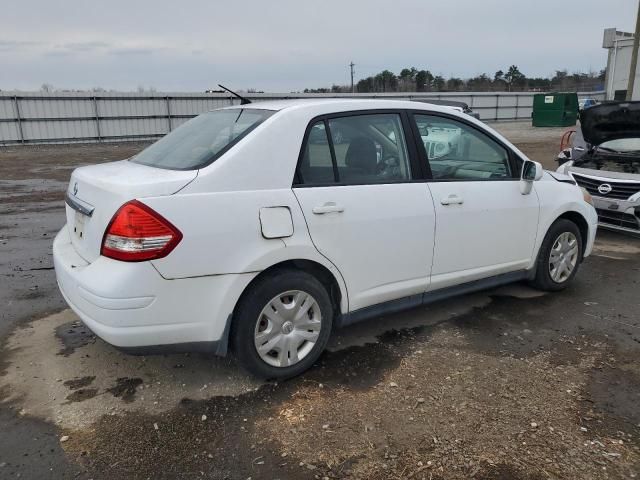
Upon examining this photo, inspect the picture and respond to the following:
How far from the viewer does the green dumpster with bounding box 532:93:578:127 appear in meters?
→ 33.5

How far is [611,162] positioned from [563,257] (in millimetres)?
3494

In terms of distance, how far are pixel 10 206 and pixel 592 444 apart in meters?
9.79

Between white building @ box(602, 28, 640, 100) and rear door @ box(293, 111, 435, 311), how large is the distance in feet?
123

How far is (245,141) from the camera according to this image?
3.23 meters

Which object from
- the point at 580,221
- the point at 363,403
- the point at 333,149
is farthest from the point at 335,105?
the point at 580,221

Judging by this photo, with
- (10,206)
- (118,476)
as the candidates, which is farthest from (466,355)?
(10,206)

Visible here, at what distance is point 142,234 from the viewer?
111 inches

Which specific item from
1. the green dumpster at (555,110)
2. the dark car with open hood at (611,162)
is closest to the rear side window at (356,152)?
the dark car with open hood at (611,162)

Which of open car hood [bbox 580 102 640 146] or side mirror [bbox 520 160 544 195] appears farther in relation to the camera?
open car hood [bbox 580 102 640 146]

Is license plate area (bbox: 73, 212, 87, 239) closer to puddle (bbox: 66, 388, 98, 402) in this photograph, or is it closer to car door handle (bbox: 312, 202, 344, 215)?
puddle (bbox: 66, 388, 98, 402)

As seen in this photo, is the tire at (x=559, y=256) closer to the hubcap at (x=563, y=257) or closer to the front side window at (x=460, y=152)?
the hubcap at (x=563, y=257)

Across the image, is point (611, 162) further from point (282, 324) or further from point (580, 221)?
point (282, 324)

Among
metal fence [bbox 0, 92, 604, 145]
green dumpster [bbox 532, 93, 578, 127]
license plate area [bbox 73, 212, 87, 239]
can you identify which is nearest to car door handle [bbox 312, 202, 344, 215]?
license plate area [bbox 73, 212, 87, 239]

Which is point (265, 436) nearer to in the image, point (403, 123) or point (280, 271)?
point (280, 271)
